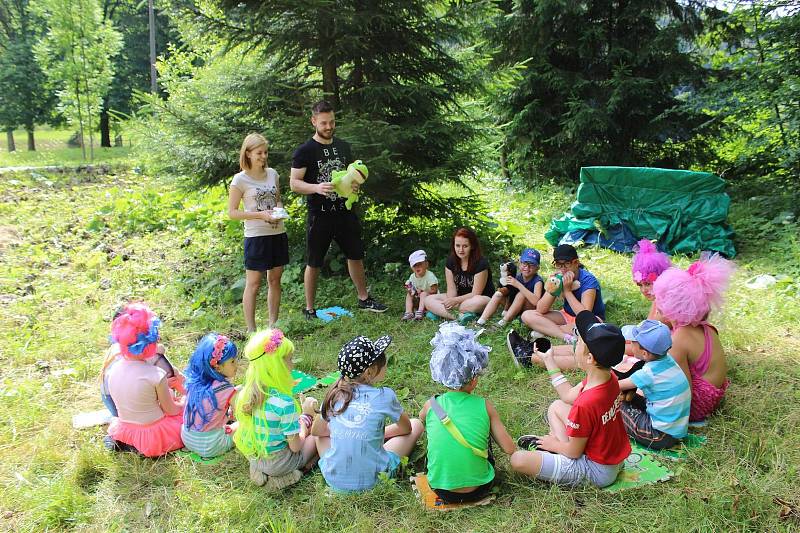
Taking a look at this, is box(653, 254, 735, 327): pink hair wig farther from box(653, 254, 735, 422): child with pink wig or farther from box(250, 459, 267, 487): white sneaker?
box(250, 459, 267, 487): white sneaker

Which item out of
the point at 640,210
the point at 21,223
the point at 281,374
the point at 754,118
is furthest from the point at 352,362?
the point at 21,223

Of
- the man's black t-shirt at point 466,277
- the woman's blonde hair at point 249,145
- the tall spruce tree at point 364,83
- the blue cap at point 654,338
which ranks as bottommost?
the man's black t-shirt at point 466,277

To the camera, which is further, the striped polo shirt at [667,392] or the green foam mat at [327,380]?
the green foam mat at [327,380]

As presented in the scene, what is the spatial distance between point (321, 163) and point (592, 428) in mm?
3471

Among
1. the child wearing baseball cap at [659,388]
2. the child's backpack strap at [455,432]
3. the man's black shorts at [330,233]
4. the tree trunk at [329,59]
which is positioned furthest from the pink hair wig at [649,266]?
the tree trunk at [329,59]

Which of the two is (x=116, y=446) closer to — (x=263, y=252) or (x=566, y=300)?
(x=263, y=252)

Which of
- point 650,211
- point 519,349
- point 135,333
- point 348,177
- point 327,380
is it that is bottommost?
point 327,380

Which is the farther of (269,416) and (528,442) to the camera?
(528,442)

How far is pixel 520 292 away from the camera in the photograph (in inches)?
191

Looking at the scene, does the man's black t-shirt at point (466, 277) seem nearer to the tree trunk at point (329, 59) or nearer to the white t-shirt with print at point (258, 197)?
the white t-shirt with print at point (258, 197)

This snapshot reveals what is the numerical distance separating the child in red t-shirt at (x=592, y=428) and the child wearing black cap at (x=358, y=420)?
2.39ft

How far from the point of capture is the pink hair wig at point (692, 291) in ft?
10.3

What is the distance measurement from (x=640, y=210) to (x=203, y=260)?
5970 mm

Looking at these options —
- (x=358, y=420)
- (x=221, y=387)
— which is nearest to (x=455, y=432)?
(x=358, y=420)
